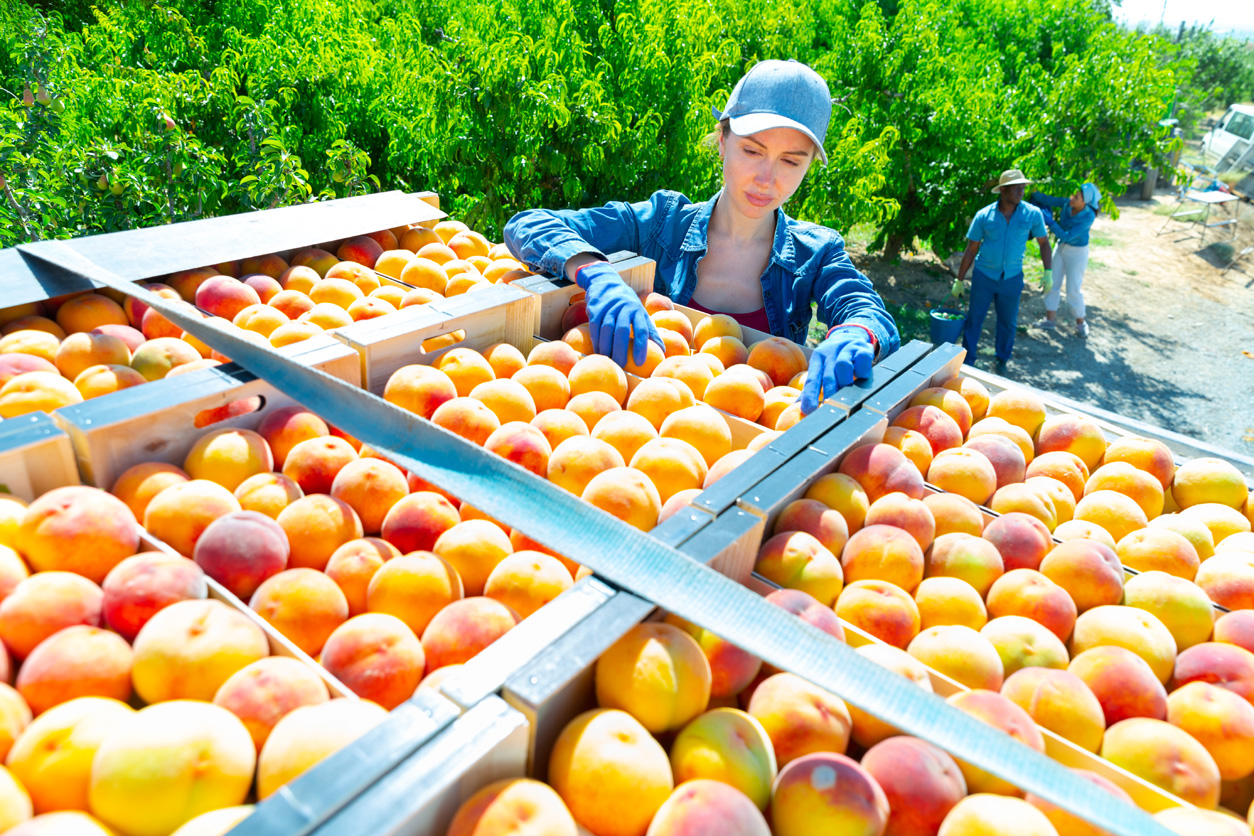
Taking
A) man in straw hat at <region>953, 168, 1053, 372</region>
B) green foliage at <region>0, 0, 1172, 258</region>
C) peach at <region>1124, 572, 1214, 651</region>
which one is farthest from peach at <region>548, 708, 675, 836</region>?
man in straw hat at <region>953, 168, 1053, 372</region>

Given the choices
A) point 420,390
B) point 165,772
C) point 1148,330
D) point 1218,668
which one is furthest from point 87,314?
point 1148,330

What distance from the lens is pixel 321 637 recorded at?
1.25 meters

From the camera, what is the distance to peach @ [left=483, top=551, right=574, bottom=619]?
1.32 m

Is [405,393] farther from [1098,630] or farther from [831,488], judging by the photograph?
[1098,630]

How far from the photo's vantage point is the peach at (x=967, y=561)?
155 cm

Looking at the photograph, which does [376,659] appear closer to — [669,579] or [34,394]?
[669,579]

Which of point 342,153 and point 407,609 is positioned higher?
point 342,153

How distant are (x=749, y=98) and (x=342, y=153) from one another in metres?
2.62

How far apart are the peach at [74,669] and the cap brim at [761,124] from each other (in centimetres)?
208

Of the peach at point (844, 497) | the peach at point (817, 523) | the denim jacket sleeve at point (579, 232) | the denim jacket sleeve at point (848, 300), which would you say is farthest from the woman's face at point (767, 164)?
the peach at point (817, 523)

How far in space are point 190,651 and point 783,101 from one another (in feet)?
7.20

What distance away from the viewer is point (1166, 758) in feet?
3.83

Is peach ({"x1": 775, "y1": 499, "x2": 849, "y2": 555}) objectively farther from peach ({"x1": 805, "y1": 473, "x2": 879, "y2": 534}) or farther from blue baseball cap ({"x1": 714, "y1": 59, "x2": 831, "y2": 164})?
blue baseball cap ({"x1": 714, "y1": 59, "x2": 831, "y2": 164})

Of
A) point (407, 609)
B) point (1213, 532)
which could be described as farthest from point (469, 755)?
point (1213, 532)
